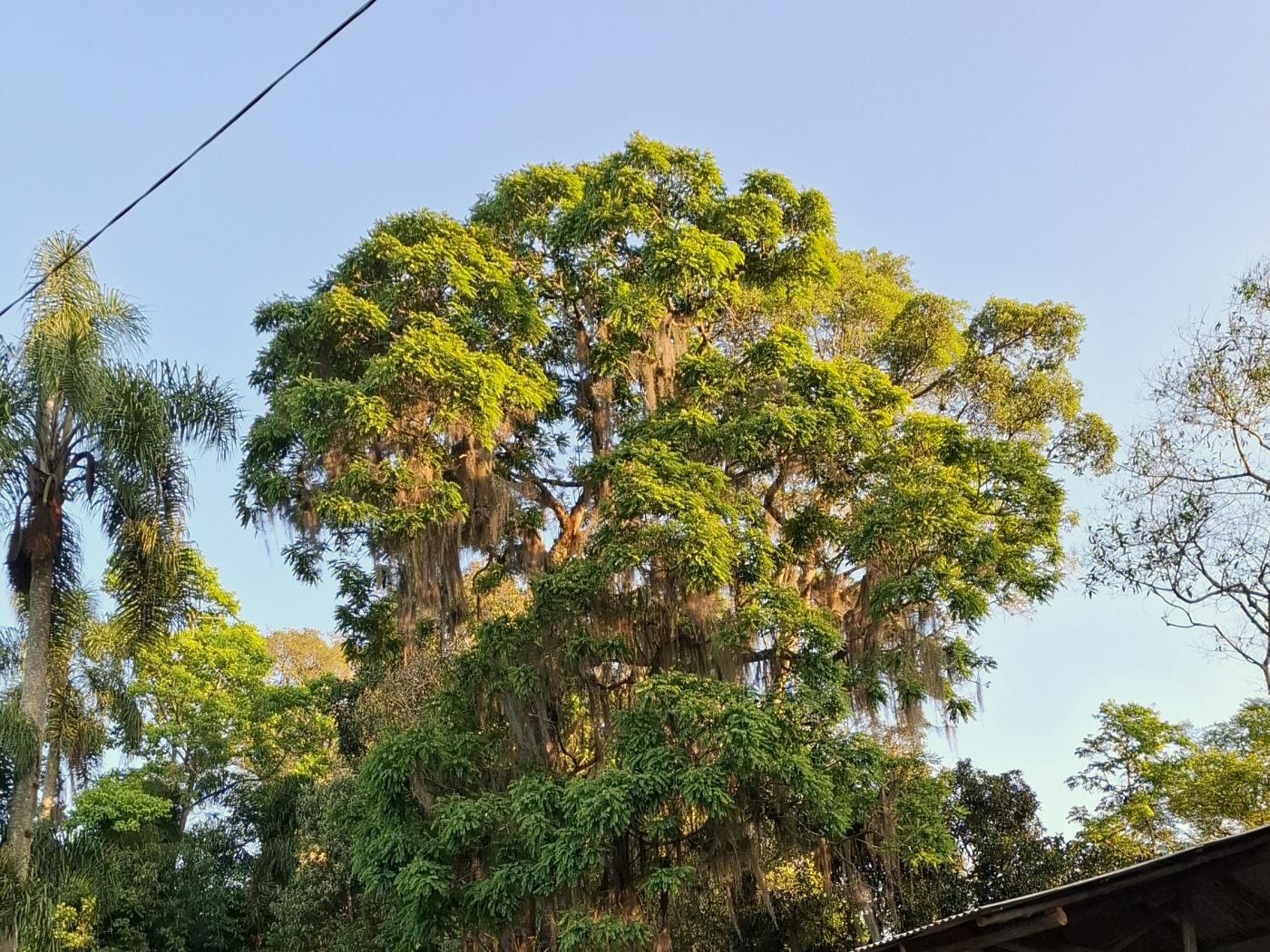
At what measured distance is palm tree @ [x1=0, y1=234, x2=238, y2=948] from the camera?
11625 mm

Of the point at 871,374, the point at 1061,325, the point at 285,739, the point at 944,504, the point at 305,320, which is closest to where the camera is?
the point at 944,504

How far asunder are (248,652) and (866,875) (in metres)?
12.3

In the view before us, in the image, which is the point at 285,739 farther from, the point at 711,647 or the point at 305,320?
the point at 711,647

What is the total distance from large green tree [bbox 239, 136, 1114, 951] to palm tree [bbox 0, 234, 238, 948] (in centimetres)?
122

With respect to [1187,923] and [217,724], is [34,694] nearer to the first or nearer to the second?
[217,724]

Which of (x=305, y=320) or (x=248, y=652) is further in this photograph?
(x=248, y=652)

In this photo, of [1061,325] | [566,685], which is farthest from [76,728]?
[1061,325]

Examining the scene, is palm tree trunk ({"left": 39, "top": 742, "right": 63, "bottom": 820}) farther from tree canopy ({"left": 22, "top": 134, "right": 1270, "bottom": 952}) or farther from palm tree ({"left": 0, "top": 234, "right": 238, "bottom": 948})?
palm tree ({"left": 0, "top": 234, "right": 238, "bottom": 948})

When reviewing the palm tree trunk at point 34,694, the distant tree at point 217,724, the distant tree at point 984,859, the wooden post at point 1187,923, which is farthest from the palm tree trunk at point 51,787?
the wooden post at point 1187,923

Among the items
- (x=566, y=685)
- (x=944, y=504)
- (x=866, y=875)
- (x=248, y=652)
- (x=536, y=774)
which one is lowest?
(x=866, y=875)

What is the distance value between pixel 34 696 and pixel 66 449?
2595 millimetres

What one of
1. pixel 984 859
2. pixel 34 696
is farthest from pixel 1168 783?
pixel 34 696

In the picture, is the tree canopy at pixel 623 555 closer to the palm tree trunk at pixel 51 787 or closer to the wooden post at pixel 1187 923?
the palm tree trunk at pixel 51 787

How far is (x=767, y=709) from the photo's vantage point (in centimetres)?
1001
